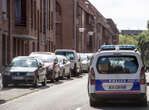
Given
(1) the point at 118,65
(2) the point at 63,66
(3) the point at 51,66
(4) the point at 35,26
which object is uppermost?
(4) the point at 35,26

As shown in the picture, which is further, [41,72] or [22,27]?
[22,27]

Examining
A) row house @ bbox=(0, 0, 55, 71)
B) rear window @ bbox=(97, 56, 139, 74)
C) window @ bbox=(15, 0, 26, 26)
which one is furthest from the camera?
window @ bbox=(15, 0, 26, 26)

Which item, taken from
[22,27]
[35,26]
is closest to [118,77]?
[22,27]

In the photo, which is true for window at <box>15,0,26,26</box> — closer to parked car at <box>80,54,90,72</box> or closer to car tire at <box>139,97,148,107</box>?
parked car at <box>80,54,90,72</box>

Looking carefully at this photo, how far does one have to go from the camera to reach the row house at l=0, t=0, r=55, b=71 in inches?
1741

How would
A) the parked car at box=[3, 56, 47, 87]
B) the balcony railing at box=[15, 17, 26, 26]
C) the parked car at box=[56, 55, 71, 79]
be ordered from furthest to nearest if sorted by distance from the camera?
the balcony railing at box=[15, 17, 26, 26] → the parked car at box=[56, 55, 71, 79] → the parked car at box=[3, 56, 47, 87]

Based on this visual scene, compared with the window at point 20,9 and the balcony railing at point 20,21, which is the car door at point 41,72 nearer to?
the balcony railing at point 20,21

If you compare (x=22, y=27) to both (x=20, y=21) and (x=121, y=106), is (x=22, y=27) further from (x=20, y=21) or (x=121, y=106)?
(x=121, y=106)

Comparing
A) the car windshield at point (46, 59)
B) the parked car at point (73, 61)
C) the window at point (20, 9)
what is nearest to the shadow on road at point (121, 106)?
the car windshield at point (46, 59)

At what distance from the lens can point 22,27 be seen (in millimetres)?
48500

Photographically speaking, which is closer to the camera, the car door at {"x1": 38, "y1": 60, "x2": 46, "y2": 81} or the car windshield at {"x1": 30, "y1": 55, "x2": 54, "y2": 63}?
the car door at {"x1": 38, "y1": 60, "x2": 46, "y2": 81}

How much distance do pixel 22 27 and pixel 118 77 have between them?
32822 millimetres

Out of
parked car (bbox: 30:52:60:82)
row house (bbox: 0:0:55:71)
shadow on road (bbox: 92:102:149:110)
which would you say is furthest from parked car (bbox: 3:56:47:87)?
row house (bbox: 0:0:55:71)

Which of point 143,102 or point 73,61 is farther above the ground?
point 73,61
